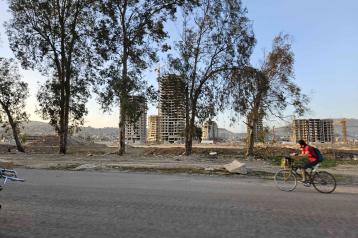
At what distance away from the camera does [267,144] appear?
1895 inches

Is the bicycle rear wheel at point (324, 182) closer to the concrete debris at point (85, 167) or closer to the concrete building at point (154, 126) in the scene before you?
the concrete debris at point (85, 167)

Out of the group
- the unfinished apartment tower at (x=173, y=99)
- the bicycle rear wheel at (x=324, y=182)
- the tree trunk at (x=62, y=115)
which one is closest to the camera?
the bicycle rear wheel at (x=324, y=182)

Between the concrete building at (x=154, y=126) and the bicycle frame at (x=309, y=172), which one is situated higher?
the concrete building at (x=154, y=126)

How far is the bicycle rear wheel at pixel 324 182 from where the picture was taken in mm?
16358

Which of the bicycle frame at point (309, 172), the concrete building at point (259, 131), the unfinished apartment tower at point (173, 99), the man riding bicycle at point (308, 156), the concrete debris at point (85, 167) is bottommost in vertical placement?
the concrete debris at point (85, 167)

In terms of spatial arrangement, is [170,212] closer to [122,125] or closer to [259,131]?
[122,125]

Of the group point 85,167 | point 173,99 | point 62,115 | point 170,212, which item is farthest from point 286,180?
point 62,115

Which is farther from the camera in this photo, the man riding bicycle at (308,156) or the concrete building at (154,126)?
the concrete building at (154,126)

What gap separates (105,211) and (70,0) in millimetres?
32593

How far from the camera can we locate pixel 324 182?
16469mm

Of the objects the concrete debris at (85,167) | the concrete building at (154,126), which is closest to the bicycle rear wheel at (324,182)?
the concrete debris at (85,167)

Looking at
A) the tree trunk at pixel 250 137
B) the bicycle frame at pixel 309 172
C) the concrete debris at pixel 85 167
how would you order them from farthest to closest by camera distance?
the tree trunk at pixel 250 137 → the concrete debris at pixel 85 167 → the bicycle frame at pixel 309 172

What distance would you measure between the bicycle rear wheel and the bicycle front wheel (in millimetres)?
737

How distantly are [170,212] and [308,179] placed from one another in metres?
8.03
